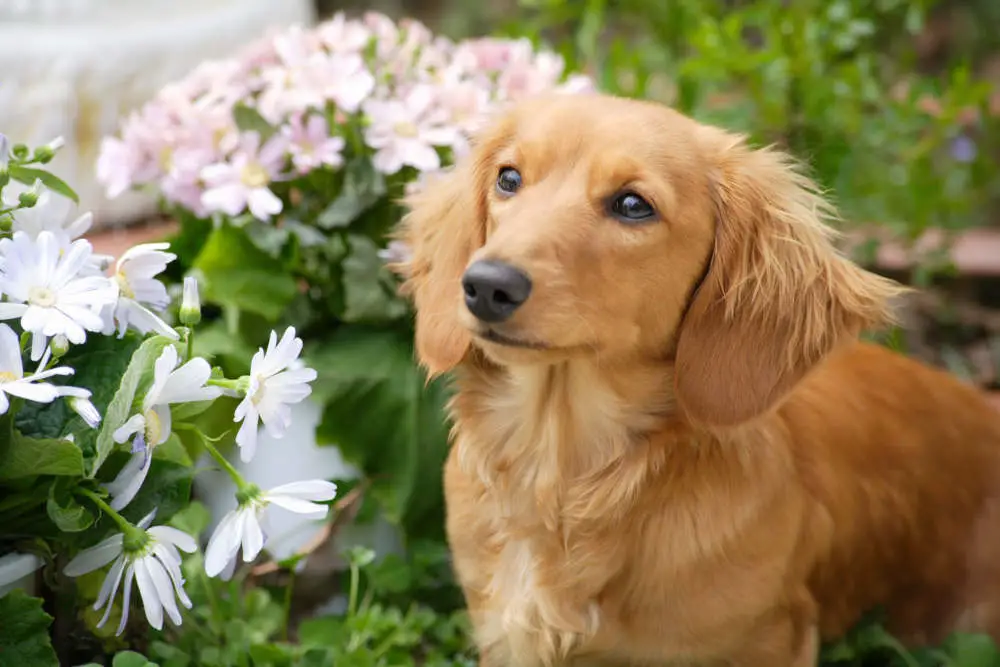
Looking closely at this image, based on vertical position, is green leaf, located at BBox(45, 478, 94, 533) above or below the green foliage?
below

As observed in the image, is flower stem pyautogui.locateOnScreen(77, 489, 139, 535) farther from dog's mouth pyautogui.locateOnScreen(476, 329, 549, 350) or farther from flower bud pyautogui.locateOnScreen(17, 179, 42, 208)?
dog's mouth pyautogui.locateOnScreen(476, 329, 549, 350)

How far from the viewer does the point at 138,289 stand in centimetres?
Result: 157

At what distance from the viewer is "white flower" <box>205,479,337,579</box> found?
1.35 metres

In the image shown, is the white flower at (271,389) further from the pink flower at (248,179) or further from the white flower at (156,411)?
the pink flower at (248,179)

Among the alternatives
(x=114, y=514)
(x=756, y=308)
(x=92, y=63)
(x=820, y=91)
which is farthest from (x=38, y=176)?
(x=820, y=91)

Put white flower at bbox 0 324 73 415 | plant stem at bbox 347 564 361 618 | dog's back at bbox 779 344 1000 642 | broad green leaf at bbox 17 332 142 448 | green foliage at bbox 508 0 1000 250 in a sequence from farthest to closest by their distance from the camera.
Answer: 1. green foliage at bbox 508 0 1000 250
2. plant stem at bbox 347 564 361 618
3. dog's back at bbox 779 344 1000 642
4. broad green leaf at bbox 17 332 142 448
5. white flower at bbox 0 324 73 415

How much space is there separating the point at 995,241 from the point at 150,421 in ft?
10.1

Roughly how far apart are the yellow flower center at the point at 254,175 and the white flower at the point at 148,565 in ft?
2.81

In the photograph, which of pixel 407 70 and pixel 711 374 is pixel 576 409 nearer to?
pixel 711 374

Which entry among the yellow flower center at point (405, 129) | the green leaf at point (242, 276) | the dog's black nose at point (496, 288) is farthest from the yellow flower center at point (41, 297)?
the yellow flower center at point (405, 129)

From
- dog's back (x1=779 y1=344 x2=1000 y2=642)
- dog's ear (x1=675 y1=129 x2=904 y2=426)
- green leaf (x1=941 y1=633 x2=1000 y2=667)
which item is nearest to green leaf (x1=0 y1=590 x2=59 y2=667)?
dog's ear (x1=675 y1=129 x2=904 y2=426)

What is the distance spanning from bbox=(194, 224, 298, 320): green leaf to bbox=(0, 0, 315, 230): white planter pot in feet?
3.19

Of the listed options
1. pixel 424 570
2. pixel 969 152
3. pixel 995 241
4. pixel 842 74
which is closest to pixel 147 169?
pixel 424 570

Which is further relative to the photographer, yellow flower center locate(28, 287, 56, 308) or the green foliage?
the green foliage
